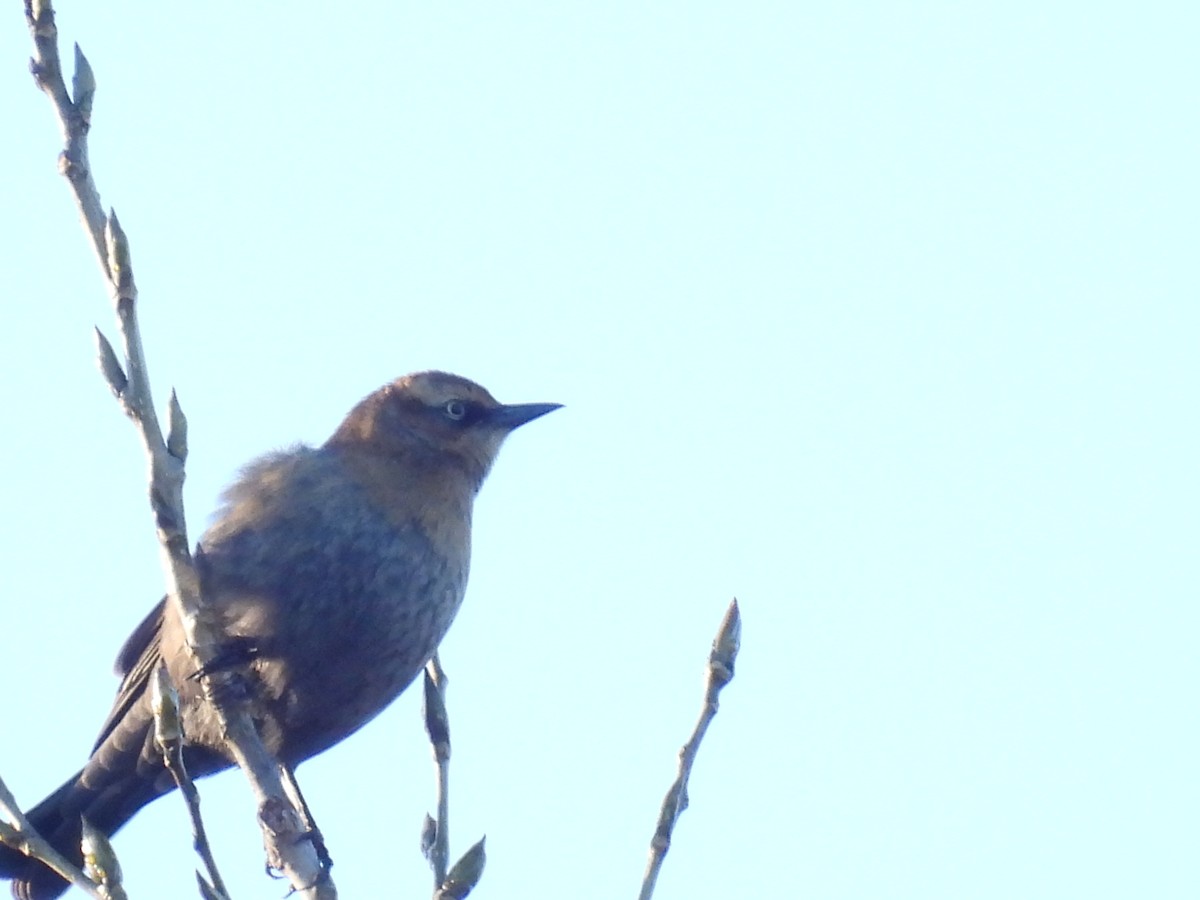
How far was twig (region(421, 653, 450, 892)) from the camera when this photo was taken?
18.4 feet

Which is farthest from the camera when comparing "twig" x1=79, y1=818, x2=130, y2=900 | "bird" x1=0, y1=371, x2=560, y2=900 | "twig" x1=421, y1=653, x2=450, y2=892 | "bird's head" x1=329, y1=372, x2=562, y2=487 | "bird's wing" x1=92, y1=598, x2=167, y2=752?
"bird's head" x1=329, y1=372, x2=562, y2=487

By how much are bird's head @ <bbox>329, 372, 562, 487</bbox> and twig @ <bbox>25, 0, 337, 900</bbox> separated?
2.82 meters

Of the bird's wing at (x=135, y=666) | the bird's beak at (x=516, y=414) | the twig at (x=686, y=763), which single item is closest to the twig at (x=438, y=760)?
the twig at (x=686, y=763)

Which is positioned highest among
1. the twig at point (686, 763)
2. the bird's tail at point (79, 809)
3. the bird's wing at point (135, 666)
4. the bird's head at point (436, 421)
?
the bird's head at point (436, 421)

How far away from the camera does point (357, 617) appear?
7.60m

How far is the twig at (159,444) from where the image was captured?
5223 mm

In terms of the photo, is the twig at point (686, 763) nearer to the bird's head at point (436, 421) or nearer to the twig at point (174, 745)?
the twig at point (174, 745)

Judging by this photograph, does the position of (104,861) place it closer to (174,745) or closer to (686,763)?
(174,745)

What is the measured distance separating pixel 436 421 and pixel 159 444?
3.60m

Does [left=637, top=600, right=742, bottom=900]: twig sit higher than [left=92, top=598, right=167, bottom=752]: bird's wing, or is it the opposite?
[left=92, top=598, right=167, bottom=752]: bird's wing

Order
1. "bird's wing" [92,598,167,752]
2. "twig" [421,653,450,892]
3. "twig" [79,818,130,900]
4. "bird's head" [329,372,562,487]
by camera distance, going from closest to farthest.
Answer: "twig" [79,818,130,900], "twig" [421,653,450,892], "bird's wing" [92,598,167,752], "bird's head" [329,372,562,487]

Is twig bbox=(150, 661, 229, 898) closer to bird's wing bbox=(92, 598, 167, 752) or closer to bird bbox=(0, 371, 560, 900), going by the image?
bird bbox=(0, 371, 560, 900)

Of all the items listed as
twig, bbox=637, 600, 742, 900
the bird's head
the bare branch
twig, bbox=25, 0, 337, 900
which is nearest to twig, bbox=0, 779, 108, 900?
twig, bbox=25, 0, 337, 900

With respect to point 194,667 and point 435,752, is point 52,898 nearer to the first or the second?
point 194,667
